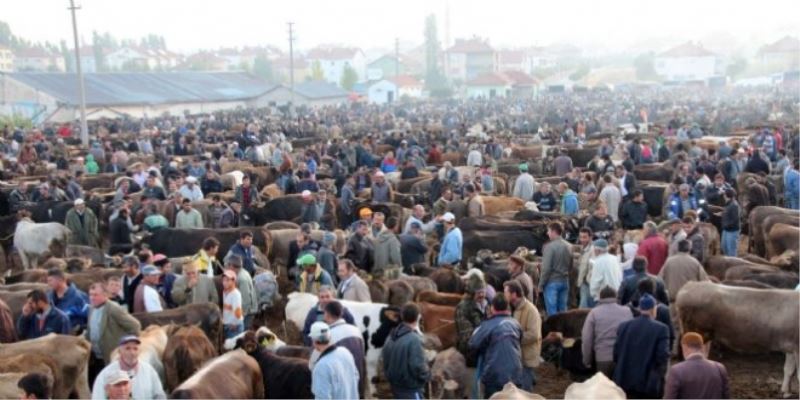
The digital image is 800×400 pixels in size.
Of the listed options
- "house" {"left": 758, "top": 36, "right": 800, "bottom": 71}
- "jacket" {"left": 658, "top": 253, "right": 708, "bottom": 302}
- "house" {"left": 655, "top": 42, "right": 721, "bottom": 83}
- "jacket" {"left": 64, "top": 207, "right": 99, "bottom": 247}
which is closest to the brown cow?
"jacket" {"left": 658, "top": 253, "right": 708, "bottom": 302}

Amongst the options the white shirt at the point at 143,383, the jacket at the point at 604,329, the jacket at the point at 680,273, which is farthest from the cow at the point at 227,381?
the jacket at the point at 680,273

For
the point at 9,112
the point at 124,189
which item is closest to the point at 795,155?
the point at 124,189

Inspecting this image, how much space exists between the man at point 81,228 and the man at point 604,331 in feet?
34.0

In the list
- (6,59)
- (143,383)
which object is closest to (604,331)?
(143,383)

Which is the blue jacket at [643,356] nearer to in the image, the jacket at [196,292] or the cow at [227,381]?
the cow at [227,381]

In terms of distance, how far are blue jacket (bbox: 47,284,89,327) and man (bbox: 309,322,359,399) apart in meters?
3.85

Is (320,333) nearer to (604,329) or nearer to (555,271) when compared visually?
(604,329)

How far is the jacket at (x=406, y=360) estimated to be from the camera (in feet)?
27.1

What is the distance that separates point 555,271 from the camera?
38.9 ft

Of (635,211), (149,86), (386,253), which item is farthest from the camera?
(149,86)

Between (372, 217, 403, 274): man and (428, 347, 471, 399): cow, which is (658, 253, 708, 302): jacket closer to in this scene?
(428, 347, 471, 399): cow

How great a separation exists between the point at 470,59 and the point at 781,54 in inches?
1750

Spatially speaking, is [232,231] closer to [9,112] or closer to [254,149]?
[254,149]

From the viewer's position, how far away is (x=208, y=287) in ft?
35.7
